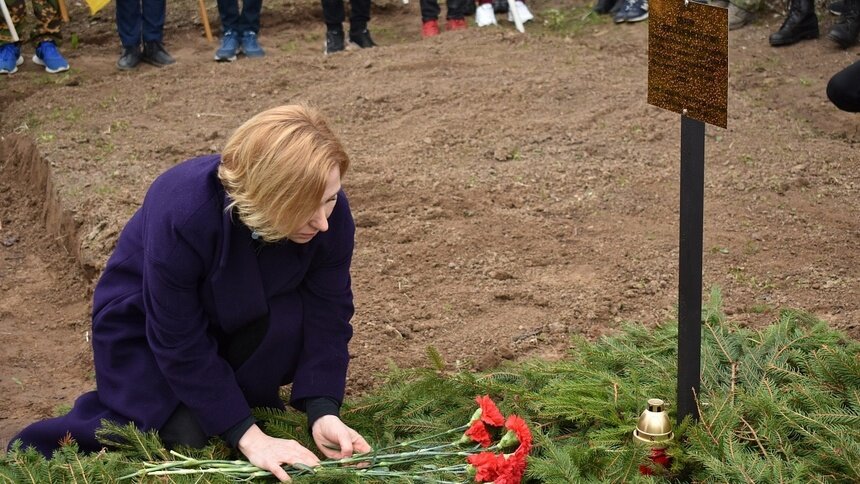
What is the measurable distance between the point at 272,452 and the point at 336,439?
16 cm

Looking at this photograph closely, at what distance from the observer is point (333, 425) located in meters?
2.55

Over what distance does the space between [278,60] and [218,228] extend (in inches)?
187

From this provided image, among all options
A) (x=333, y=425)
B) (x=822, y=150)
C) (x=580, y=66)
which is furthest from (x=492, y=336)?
(x=580, y=66)

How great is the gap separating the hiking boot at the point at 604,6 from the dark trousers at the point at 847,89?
3415 millimetres

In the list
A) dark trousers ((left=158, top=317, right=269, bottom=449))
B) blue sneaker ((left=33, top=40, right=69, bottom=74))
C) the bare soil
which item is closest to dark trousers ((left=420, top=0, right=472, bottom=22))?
the bare soil

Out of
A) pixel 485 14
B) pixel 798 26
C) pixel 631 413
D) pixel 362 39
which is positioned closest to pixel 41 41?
pixel 362 39

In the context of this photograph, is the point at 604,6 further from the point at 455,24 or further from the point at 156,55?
the point at 156,55

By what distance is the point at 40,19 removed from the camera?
6965 mm

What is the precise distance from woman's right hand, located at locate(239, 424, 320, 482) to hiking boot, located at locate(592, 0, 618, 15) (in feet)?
19.2

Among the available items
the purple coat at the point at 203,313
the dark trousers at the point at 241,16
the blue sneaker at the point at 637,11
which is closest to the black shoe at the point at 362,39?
the dark trousers at the point at 241,16

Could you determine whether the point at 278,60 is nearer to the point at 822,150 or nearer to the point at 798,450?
the point at 822,150

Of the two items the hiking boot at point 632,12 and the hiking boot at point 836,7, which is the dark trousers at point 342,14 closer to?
the hiking boot at point 632,12

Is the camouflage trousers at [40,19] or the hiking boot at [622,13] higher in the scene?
the camouflage trousers at [40,19]

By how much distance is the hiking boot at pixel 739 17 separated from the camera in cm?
711
